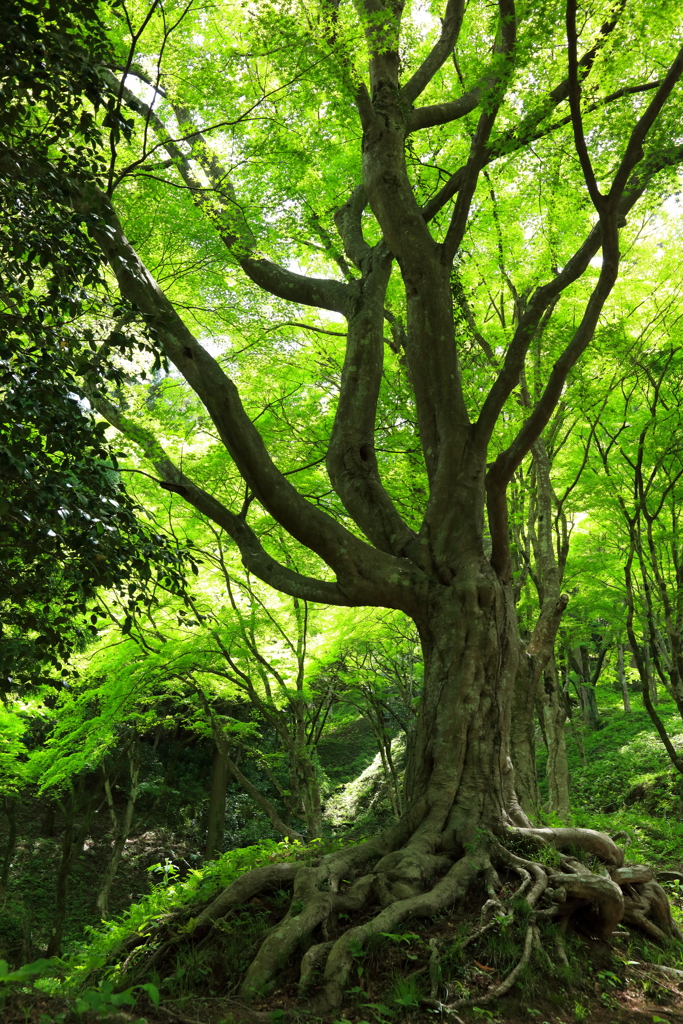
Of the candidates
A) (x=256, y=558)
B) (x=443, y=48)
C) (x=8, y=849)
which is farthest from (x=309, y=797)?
(x=443, y=48)

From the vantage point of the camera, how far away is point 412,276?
5551mm

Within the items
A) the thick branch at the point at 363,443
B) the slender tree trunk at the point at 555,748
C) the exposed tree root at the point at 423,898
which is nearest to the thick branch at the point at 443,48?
the thick branch at the point at 363,443

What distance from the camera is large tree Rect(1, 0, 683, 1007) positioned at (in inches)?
165

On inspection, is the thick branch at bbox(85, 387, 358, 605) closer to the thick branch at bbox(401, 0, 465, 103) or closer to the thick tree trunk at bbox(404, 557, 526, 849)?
the thick tree trunk at bbox(404, 557, 526, 849)

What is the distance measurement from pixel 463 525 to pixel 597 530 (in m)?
9.94

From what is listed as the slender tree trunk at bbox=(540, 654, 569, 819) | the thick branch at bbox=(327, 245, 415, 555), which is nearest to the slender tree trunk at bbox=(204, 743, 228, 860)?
the slender tree trunk at bbox=(540, 654, 569, 819)

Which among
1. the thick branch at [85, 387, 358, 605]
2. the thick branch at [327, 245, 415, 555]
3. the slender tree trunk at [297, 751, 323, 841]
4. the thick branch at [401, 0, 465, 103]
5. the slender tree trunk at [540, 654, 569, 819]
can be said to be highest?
the thick branch at [401, 0, 465, 103]

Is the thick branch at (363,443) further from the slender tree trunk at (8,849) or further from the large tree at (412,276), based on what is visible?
the slender tree trunk at (8,849)

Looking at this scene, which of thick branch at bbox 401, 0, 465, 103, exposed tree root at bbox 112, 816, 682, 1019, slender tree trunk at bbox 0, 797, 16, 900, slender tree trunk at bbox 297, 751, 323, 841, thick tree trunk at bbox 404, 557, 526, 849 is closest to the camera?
exposed tree root at bbox 112, 816, 682, 1019

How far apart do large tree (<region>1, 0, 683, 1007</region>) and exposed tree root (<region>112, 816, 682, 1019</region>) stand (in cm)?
2

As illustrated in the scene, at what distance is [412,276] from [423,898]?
4.59 metres

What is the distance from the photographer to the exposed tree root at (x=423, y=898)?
11.2 feet

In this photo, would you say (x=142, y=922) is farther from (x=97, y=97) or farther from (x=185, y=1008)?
(x=97, y=97)

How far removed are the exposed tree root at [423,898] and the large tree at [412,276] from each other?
2cm
